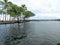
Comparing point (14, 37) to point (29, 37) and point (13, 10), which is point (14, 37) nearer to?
point (29, 37)

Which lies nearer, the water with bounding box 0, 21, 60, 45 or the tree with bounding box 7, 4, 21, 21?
the water with bounding box 0, 21, 60, 45

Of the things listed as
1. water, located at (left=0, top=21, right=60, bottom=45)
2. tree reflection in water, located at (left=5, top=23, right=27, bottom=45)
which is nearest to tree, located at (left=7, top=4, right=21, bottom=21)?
water, located at (left=0, top=21, right=60, bottom=45)

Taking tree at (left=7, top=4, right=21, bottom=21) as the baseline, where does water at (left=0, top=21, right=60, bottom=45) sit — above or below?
below

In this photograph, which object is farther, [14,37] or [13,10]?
[13,10]

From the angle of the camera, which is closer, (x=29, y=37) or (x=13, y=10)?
(x=29, y=37)

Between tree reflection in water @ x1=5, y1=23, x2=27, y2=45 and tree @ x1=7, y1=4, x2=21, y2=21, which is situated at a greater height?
tree @ x1=7, y1=4, x2=21, y2=21

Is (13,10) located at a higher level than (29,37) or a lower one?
higher

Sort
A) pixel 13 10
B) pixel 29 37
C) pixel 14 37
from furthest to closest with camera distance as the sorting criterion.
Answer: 1. pixel 13 10
2. pixel 29 37
3. pixel 14 37

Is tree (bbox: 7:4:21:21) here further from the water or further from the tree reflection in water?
→ the tree reflection in water

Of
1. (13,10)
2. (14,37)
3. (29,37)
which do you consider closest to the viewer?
(14,37)

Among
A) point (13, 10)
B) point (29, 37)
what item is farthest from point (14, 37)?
point (13, 10)

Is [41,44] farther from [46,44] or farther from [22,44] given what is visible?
[22,44]

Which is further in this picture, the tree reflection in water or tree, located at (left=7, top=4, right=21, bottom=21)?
tree, located at (left=7, top=4, right=21, bottom=21)

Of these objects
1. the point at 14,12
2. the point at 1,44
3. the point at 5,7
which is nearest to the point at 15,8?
the point at 14,12
